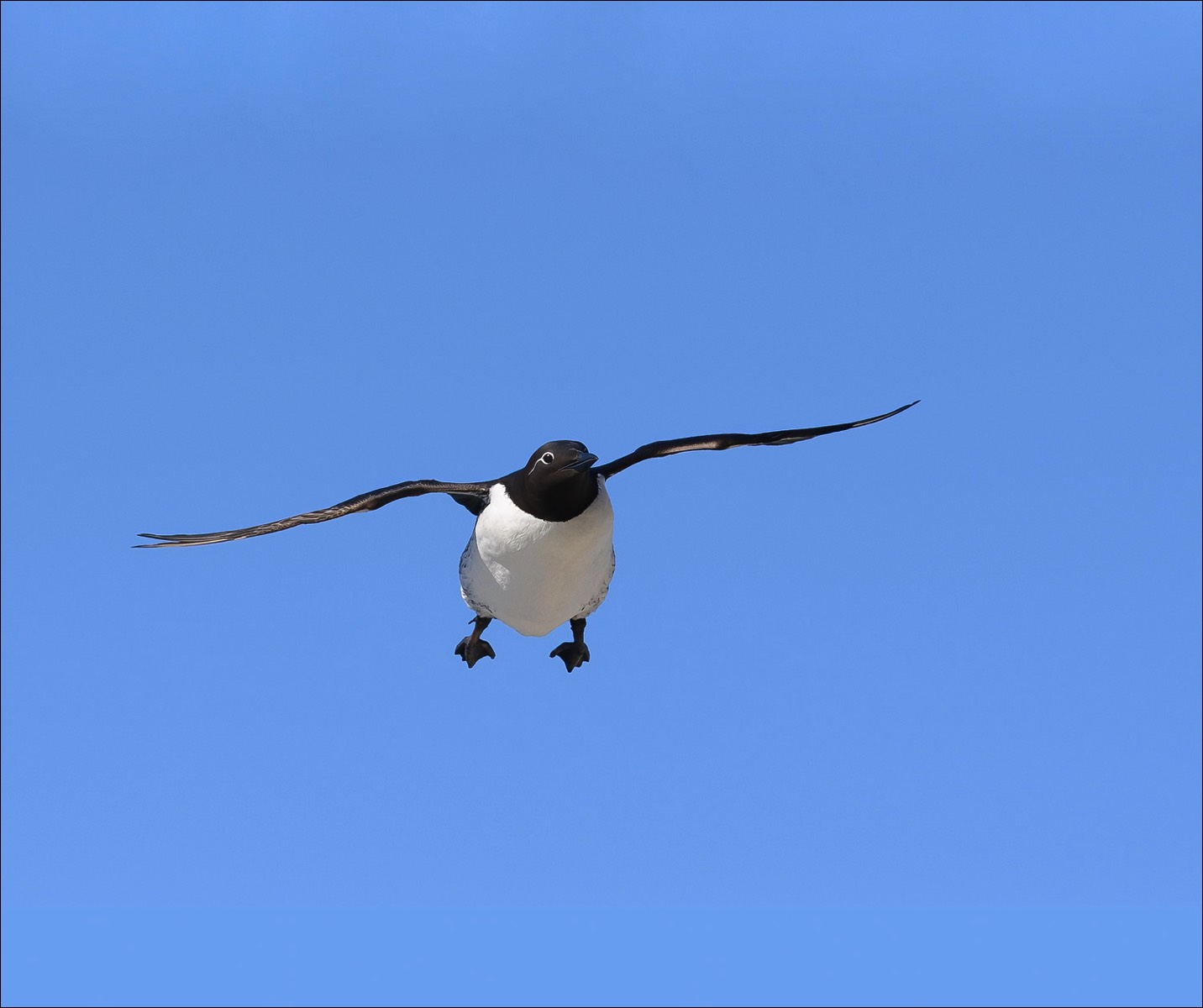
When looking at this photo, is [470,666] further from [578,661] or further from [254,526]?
[254,526]

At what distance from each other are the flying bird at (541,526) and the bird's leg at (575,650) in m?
0.85

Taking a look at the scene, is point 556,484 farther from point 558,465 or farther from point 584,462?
point 584,462

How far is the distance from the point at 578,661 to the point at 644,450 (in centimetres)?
351

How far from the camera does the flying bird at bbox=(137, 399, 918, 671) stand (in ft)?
74.1

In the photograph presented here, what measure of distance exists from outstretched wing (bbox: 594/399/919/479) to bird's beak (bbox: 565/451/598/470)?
148 centimetres

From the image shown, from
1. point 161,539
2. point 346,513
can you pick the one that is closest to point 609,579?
point 346,513

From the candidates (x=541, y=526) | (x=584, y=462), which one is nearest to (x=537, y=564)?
(x=541, y=526)

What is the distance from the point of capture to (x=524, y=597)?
23641mm

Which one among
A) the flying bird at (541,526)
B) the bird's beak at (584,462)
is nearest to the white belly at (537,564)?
the flying bird at (541,526)

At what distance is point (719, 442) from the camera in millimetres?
23438

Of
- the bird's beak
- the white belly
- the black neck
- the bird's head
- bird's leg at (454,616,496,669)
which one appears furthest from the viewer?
bird's leg at (454,616,496,669)

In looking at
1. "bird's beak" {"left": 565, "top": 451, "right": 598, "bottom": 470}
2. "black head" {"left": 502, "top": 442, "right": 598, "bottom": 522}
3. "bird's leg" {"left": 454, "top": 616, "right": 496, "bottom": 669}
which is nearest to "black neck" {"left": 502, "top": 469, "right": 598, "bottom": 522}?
"black head" {"left": 502, "top": 442, "right": 598, "bottom": 522}

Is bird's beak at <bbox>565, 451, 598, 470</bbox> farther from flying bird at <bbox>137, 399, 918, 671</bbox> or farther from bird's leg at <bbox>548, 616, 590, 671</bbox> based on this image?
bird's leg at <bbox>548, 616, 590, 671</bbox>

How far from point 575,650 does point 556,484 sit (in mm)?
3885
